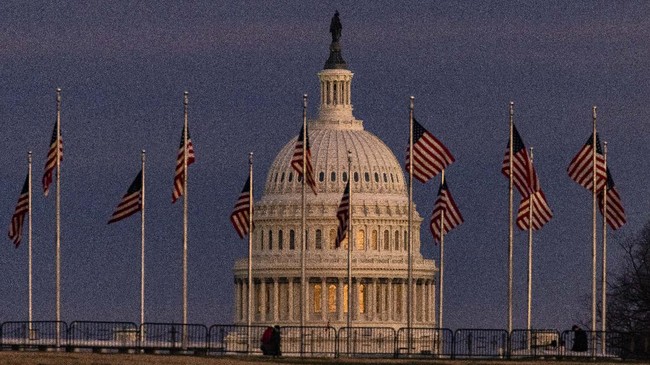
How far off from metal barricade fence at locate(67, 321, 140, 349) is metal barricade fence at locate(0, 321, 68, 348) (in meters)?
0.54

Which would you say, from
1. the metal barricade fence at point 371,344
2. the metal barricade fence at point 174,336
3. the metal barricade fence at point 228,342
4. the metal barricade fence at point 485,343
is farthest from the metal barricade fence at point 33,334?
the metal barricade fence at point 485,343

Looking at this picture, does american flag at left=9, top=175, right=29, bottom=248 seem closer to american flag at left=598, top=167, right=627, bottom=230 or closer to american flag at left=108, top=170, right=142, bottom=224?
american flag at left=108, top=170, right=142, bottom=224

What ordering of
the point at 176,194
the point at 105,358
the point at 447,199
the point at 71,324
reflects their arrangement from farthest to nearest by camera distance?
the point at 447,199 → the point at 176,194 → the point at 71,324 → the point at 105,358

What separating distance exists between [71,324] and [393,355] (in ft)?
56.8

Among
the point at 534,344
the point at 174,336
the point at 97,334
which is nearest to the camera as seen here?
the point at 97,334

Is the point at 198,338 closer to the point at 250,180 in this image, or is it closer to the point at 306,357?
the point at 306,357

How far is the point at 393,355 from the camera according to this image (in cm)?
17612

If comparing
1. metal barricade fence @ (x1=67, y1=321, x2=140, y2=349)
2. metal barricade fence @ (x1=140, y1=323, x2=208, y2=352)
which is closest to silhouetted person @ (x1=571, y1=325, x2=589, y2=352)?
metal barricade fence @ (x1=140, y1=323, x2=208, y2=352)

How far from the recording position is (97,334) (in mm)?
168125

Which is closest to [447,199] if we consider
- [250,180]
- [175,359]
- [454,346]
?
[250,180]

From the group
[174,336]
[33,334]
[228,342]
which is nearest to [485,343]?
[174,336]

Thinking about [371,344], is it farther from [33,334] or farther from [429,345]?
[33,334]

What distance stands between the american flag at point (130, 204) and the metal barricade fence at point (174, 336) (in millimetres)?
7707

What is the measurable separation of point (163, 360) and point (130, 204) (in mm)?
31695
